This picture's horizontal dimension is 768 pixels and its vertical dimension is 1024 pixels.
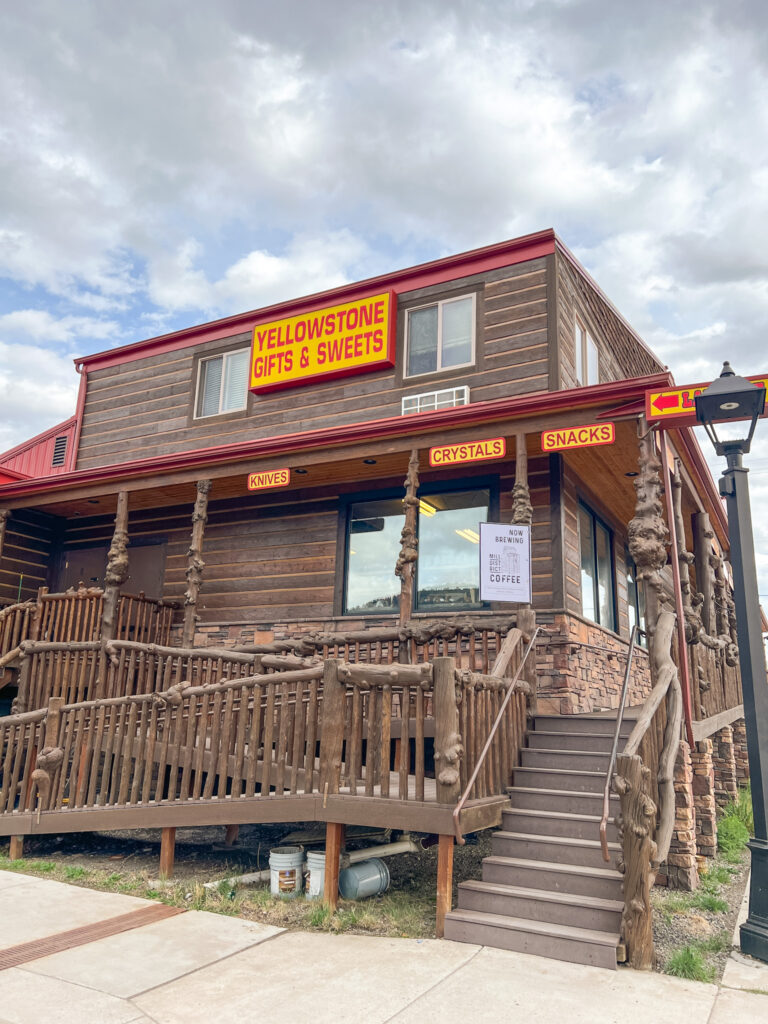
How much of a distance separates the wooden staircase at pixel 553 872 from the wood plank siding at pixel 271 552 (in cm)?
482

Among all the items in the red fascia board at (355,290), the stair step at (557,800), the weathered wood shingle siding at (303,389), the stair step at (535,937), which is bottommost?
the stair step at (535,937)

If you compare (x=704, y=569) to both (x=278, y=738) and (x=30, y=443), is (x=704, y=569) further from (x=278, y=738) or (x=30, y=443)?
(x=30, y=443)

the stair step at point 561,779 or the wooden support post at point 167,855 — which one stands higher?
the stair step at point 561,779

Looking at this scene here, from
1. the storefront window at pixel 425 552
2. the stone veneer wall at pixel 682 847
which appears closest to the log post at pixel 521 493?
the storefront window at pixel 425 552

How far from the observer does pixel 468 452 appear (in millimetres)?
9922

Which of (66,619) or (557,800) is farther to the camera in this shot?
(66,619)

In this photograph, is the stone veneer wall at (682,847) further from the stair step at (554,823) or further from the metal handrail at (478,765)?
the metal handrail at (478,765)

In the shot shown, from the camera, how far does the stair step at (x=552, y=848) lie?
229 inches

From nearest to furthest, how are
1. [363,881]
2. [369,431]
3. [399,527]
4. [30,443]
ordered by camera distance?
[363,881], [369,431], [399,527], [30,443]

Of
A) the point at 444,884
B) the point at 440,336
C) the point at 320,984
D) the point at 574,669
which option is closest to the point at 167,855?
the point at 444,884

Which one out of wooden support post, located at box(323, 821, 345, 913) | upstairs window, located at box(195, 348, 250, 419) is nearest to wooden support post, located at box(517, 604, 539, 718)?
wooden support post, located at box(323, 821, 345, 913)

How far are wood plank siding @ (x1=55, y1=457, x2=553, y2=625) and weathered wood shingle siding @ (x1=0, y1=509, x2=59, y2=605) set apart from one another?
303 centimetres

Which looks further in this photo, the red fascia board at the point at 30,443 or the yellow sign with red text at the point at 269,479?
the red fascia board at the point at 30,443

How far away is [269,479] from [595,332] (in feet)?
24.3
